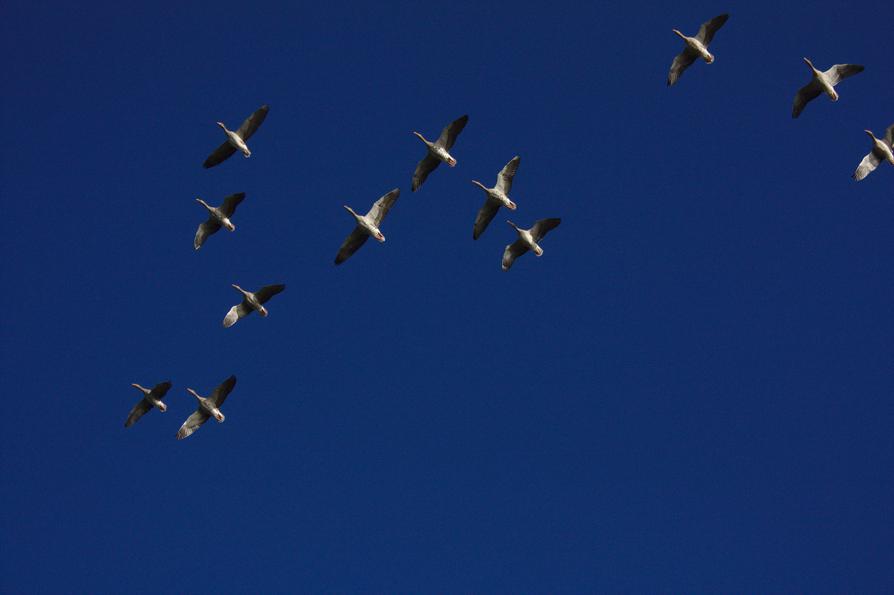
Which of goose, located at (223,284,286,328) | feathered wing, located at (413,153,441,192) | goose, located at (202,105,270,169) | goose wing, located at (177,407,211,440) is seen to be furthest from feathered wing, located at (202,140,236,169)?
goose wing, located at (177,407,211,440)

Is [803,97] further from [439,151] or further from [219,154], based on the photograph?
[219,154]

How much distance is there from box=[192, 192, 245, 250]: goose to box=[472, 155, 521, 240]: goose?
9.62m

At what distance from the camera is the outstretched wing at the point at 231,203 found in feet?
196

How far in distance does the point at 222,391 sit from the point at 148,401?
3.70 meters

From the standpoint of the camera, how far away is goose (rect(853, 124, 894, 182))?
57.2 meters

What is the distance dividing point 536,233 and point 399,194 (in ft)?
18.9

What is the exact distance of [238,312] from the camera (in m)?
60.5

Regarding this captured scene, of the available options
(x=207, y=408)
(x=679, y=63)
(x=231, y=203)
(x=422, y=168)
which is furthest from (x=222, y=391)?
(x=679, y=63)

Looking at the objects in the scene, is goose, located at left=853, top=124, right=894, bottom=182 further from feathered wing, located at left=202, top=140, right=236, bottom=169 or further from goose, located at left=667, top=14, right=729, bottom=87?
feathered wing, located at left=202, top=140, right=236, bottom=169

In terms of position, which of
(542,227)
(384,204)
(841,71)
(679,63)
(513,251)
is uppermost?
(841,71)

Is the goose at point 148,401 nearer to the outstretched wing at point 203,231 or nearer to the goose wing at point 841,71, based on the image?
the outstretched wing at point 203,231

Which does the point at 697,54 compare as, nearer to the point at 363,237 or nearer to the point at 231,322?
the point at 363,237

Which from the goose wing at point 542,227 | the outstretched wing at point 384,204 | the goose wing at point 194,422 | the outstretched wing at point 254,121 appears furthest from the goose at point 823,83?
the goose wing at point 194,422

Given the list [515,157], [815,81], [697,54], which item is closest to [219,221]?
[515,157]
